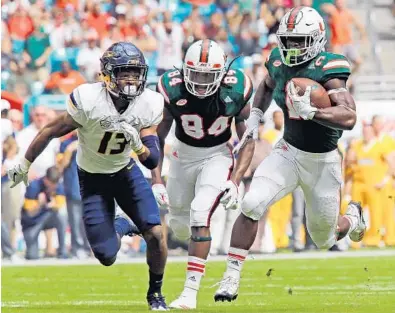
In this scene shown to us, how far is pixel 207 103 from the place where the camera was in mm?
7688

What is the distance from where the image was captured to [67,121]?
22.8 ft

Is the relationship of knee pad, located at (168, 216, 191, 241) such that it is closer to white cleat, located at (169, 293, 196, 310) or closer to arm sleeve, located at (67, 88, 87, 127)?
white cleat, located at (169, 293, 196, 310)

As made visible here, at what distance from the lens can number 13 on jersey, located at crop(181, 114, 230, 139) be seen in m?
7.73

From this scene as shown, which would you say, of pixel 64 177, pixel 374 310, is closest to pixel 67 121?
pixel 374 310

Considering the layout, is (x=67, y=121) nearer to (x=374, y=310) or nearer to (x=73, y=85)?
(x=374, y=310)

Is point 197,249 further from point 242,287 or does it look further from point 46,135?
point 242,287

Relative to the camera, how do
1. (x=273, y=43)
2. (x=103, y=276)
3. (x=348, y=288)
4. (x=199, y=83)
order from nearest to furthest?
(x=199, y=83) → (x=348, y=288) → (x=103, y=276) → (x=273, y=43)

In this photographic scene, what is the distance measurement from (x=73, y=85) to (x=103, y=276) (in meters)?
4.63

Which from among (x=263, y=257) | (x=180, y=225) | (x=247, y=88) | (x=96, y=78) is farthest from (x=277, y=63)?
(x=96, y=78)

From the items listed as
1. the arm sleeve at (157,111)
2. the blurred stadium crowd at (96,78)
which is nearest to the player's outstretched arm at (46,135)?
the arm sleeve at (157,111)

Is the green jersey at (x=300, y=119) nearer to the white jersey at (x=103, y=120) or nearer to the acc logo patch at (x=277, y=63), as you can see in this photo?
the acc logo patch at (x=277, y=63)

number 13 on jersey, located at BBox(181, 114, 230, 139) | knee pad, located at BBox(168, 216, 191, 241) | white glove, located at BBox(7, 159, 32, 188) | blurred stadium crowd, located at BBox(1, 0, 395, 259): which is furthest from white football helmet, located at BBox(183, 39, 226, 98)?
blurred stadium crowd, located at BBox(1, 0, 395, 259)

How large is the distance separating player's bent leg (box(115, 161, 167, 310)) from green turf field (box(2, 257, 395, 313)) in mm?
176

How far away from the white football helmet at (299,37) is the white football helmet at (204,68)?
41cm
